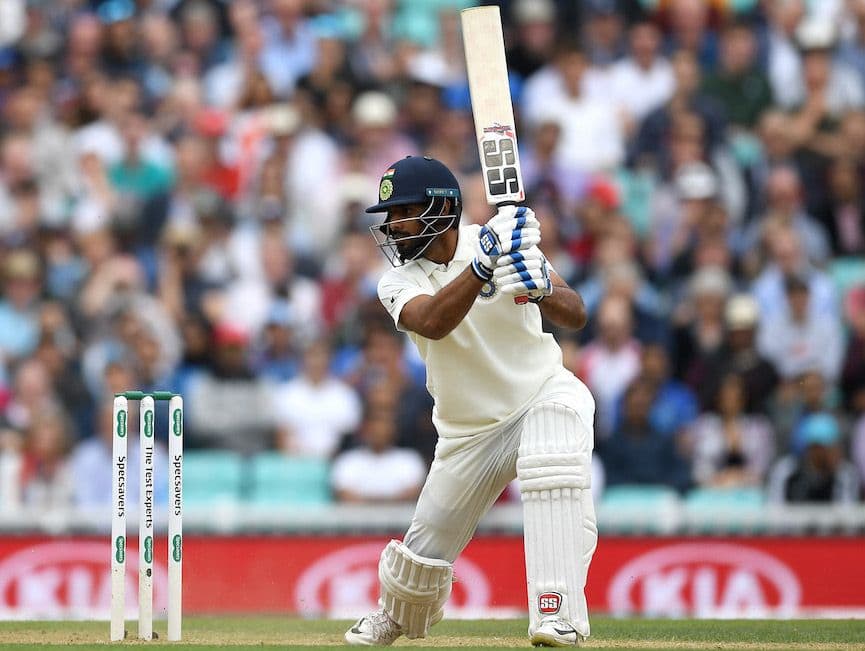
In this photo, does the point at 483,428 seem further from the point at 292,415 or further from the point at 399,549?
the point at 292,415

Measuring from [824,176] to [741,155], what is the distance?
608 mm

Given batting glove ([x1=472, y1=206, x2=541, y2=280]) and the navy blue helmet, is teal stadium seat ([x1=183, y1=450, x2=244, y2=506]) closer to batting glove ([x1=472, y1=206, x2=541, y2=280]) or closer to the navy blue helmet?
the navy blue helmet

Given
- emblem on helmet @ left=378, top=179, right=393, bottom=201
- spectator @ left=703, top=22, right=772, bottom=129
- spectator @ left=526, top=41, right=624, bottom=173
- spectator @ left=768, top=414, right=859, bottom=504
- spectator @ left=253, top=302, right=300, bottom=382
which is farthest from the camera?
spectator @ left=703, top=22, right=772, bottom=129

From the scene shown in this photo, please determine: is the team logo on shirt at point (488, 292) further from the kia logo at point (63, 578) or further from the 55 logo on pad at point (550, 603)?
the kia logo at point (63, 578)

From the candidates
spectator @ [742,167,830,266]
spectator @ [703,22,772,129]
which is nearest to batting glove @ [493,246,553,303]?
spectator @ [742,167,830,266]

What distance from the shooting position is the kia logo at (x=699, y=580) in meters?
8.52

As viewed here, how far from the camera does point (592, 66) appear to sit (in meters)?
11.8

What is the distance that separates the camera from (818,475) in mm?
8977

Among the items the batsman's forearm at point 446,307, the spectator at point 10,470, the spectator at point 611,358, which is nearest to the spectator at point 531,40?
→ the spectator at point 611,358

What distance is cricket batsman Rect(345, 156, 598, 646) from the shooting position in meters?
5.27

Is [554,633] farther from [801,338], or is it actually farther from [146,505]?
[801,338]

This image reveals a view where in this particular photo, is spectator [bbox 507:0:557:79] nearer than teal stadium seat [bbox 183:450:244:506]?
No

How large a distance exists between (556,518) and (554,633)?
0.39 m

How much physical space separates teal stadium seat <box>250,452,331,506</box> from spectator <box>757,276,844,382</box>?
2850mm
